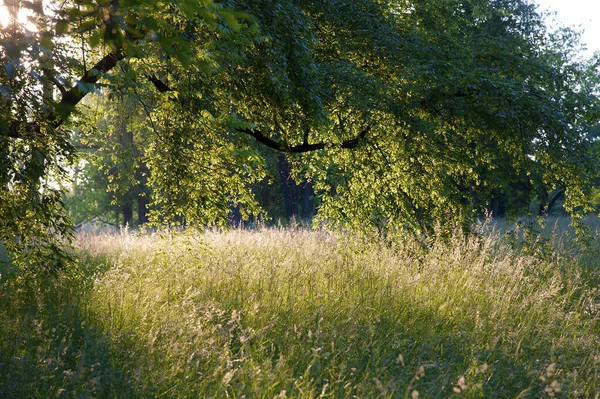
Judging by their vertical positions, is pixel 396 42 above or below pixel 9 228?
above

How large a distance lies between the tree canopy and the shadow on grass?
1.69 feet

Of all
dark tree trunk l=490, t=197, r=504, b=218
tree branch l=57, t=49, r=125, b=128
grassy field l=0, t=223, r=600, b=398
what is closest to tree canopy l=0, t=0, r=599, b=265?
tree branch l=57, t=49, r=125, b=128

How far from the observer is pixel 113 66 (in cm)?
684

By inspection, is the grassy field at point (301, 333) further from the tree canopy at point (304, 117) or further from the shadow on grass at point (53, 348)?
the tree canopy at point (304, 117)

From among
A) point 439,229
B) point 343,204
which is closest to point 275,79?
point 343,204

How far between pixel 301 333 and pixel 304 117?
292 cm

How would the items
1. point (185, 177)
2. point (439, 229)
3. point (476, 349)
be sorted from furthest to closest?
point (439, 229), point (185, 177), point (476, 349)

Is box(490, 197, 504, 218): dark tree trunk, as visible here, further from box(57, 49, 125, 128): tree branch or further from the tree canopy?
box(57, 49, 125, 128): tree branch

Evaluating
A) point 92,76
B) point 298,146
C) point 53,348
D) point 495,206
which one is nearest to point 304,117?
point 298,146

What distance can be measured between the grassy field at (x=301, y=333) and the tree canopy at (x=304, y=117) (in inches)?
31.6

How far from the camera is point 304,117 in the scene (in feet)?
23.8

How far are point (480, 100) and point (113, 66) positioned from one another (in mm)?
5045

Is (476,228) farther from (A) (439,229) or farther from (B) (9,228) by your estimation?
(B) (9,228)

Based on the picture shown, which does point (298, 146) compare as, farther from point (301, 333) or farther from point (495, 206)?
point (495, 206)
